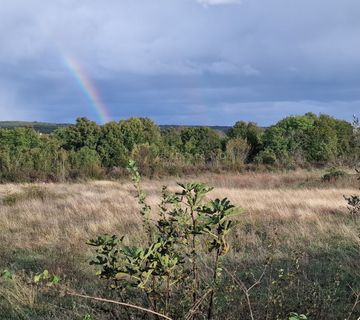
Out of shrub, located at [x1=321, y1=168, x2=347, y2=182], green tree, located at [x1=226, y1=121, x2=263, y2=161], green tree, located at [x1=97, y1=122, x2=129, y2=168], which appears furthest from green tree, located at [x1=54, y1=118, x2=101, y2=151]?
shrub, located at [x1=321, y1=168, x2=347, y2=182]

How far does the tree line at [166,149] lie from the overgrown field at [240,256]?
11.2 m

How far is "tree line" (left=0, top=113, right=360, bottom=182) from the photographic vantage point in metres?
29.3

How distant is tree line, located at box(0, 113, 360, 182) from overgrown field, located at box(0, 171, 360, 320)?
11198mm

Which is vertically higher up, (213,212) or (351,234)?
(213,212)

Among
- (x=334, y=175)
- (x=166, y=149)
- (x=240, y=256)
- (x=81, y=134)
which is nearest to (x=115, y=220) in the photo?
(x=240, y=256)

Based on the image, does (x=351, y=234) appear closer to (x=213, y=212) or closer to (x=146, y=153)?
(x=213, y=212)

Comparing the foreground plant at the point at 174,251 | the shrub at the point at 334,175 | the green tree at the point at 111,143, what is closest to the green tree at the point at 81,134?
the green tree at the point at 111,143

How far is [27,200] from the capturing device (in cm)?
1423

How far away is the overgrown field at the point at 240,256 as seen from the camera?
151 inches

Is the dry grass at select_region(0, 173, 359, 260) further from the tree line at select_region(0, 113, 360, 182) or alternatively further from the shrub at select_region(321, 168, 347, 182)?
the tree line at select_region(0, 113, 360, 182)

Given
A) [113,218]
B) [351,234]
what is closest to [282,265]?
[351,234]

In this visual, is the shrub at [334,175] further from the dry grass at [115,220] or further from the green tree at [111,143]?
the green tree at [111,143]

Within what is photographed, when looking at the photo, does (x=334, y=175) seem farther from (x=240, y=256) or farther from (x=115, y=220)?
(x=240, y=256)

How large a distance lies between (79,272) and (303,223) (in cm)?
440
